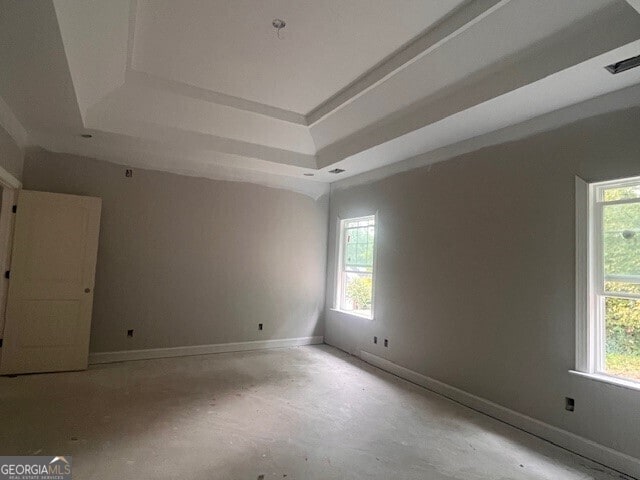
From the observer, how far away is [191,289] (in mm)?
4863

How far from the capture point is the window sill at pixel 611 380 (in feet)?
7.93

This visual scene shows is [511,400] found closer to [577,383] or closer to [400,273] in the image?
[577,383]

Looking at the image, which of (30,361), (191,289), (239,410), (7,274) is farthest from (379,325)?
(7,274)

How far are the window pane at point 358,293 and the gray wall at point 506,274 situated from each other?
0.50 meters

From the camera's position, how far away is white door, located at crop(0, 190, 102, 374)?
378 cm

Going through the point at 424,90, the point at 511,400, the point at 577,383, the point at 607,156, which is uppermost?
the point at 424,90

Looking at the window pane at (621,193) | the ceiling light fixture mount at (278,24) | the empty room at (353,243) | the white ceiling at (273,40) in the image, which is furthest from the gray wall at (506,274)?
the ceiling light fixture mount at (278,24)

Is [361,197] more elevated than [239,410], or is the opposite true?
[361,197]

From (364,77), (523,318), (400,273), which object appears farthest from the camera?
(400,273)

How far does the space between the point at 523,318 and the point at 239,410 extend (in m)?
2.65

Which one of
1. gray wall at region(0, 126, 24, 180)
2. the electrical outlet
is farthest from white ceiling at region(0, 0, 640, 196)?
the electrical outlet

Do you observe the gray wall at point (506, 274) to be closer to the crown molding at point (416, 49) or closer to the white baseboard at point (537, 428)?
the white baseboard at point (537, 428)

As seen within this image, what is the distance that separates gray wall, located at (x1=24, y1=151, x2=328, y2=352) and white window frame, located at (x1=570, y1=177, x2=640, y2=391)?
3751 mm

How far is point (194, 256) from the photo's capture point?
16.1 ft
